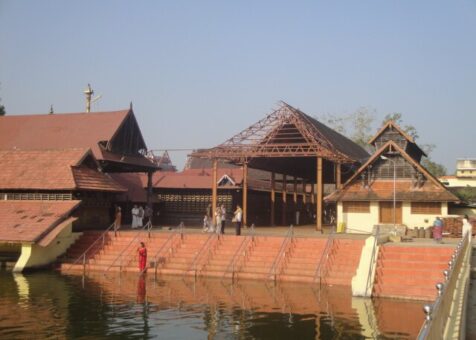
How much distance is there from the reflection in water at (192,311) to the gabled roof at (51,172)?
6294 mm

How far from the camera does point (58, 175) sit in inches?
993

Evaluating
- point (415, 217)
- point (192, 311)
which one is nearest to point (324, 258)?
point (192, 311)

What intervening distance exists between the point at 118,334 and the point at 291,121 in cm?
1937

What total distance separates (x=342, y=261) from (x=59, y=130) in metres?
20.4

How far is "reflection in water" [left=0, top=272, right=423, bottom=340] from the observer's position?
1224cm

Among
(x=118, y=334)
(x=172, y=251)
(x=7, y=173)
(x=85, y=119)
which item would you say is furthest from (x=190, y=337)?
A: (x=85, y=119)

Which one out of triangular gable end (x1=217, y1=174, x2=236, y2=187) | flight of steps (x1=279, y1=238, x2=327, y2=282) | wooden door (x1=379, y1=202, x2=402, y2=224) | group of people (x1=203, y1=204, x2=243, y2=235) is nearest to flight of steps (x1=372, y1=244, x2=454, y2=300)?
flight of steps (x1=279, y1=238, x2=327, y2=282)

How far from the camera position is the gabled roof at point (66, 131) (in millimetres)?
30891

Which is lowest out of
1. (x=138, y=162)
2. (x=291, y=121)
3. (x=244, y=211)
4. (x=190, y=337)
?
(x=190, y=337)

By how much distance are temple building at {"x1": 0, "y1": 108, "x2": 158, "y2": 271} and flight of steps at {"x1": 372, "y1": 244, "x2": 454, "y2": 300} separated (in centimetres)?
1305

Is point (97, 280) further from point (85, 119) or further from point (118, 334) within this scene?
point (85, 119)

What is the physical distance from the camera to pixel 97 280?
19.6 m

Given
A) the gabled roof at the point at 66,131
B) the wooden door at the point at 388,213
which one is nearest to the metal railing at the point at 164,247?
the gabled roof at the point at 66,131

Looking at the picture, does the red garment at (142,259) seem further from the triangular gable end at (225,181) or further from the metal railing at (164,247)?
the triangular gable end at (225,181)
